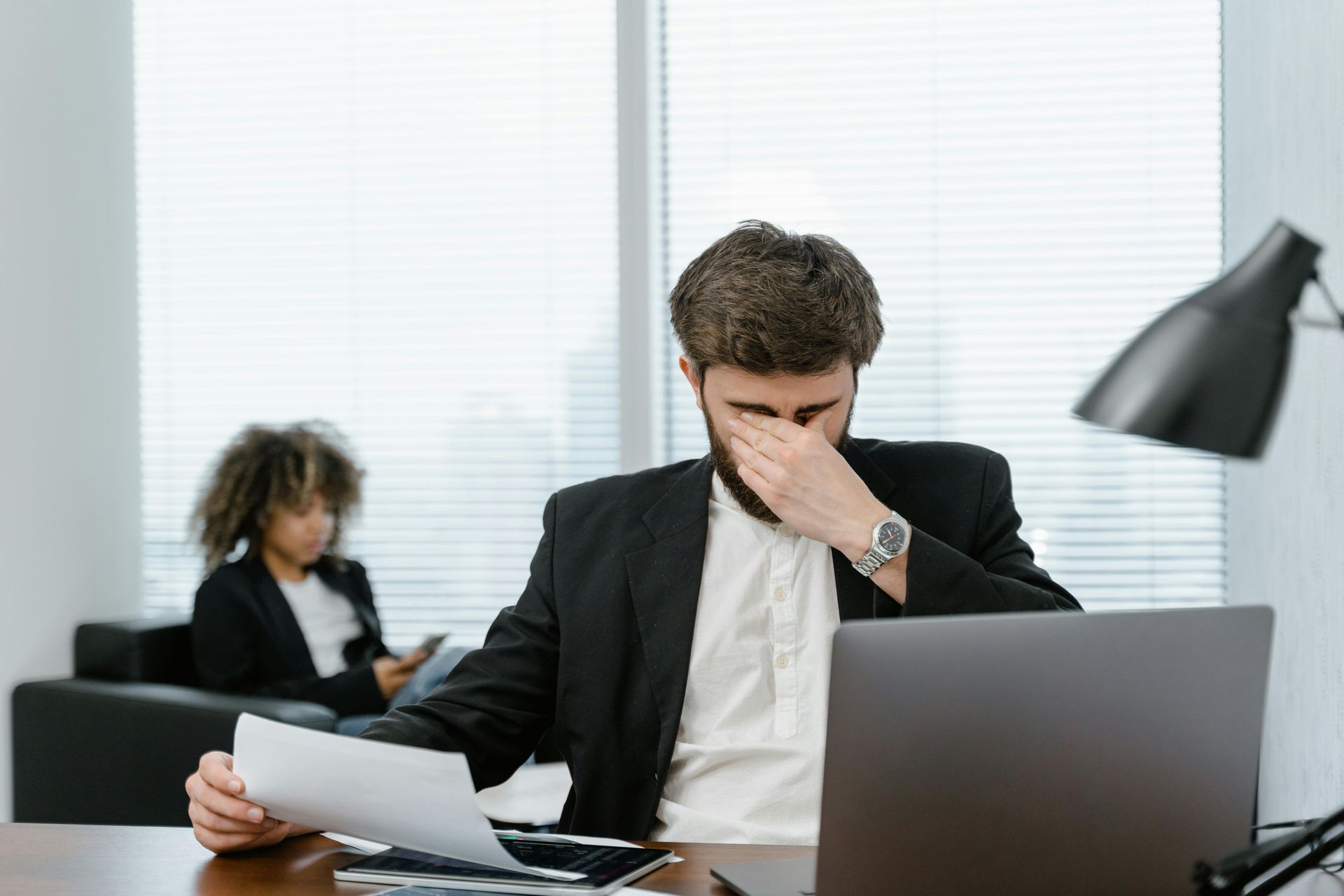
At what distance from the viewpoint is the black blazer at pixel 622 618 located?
1.47 m

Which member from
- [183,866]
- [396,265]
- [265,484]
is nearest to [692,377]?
[183,866]

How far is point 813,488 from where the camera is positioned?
137 centimetres

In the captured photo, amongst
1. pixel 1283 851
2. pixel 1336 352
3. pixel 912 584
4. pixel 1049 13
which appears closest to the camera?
pixel 1283 851

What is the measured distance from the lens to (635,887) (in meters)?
1.05

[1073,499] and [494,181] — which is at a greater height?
[494,181]

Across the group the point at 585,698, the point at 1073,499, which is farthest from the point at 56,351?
the point at 1073,499

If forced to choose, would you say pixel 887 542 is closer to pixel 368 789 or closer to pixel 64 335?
pixel 368 789

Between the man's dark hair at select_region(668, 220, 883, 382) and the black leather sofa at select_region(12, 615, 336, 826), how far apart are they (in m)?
1.48

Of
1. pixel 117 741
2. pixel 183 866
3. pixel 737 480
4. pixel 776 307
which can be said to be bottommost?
pixel 117 741

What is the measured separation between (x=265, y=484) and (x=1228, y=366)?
9.14ft

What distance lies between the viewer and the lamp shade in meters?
0.74

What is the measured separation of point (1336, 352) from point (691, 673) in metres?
1.05

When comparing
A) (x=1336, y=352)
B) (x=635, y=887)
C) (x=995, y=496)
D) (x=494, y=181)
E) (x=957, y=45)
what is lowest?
(x=635, y=887)

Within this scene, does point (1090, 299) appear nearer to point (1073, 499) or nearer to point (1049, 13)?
point (1073, 499)
